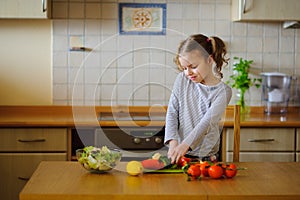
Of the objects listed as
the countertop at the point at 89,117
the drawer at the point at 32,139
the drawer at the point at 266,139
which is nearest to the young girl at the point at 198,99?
the countertop at the point at 89,117

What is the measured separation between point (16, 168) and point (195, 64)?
1505 mm

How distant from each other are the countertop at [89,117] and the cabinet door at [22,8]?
0.65 meters

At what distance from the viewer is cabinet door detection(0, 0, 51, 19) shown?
11.3ft

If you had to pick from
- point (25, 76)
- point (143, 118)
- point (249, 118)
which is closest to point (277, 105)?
point (249, 118)

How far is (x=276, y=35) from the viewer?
395cm

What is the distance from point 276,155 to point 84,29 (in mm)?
1556

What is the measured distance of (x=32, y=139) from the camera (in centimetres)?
336

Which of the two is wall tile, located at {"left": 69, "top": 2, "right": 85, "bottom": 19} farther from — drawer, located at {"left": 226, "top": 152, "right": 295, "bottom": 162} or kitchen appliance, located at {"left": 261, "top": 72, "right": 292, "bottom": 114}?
drawer, located at {"left": 226, "top": 152, "right": 295, "bottom": 162}

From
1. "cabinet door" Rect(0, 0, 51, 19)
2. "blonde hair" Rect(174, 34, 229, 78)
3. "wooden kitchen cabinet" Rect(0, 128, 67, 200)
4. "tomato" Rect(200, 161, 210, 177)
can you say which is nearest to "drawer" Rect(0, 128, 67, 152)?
"wooden kitchen cabinet" Rect(0, 128, 67, 200)

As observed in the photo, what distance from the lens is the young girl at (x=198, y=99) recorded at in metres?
2.48

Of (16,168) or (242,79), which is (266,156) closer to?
(242,79)

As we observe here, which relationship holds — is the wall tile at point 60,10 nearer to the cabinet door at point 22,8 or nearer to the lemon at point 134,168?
the cabinet door at point 22,8

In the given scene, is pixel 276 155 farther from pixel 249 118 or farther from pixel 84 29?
pixel 84 29

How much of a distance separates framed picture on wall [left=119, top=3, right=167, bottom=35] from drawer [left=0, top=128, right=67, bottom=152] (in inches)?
36.6
